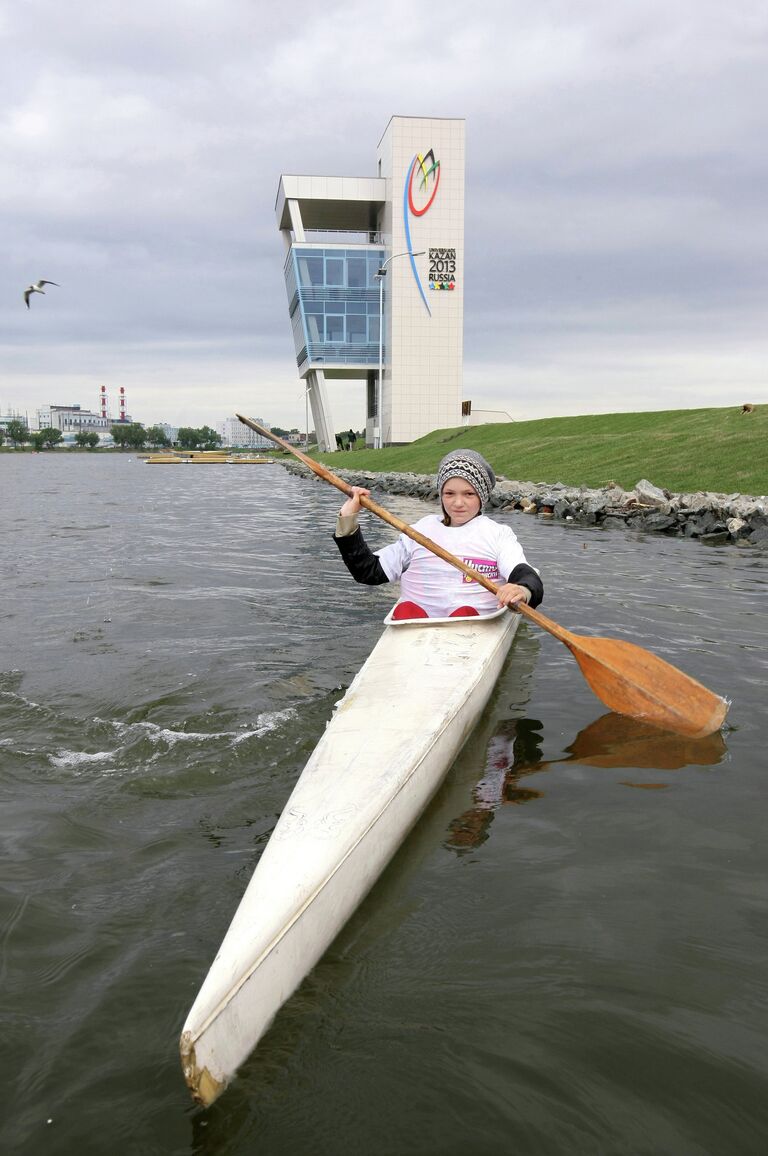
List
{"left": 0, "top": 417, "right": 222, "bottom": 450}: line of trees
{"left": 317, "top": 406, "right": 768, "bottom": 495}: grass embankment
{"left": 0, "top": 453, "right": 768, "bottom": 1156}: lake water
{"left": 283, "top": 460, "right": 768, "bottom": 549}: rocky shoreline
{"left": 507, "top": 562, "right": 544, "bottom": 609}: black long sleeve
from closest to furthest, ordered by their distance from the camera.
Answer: {"left": 0, "top": 453, "right": 768, "bottom": 1156}: lake water → {"left": 507, "top": 562, "right": 544, "bottom": 609}: black long sleeve → {"left": 283, "top": 460, "right": 768, "bottom": 549}: rocky shoreline → {"left": 317, "top": 406, "right": 768, "bottom": 495}: grass embankment → {"left": 0, "top": 417, "right": 222, "bottom": 450}: line of trees

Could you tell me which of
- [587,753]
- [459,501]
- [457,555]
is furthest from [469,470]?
Answer: [587,753]

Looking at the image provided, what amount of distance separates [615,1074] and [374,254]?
6538 cm

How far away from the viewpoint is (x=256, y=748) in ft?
16.3

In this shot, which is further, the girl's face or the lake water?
the girl's face

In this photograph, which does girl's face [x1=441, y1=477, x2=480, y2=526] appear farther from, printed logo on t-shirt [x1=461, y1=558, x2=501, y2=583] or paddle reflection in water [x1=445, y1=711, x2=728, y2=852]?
paddle reflection in water [x1=445, y1=711, x2=728, y2=852]

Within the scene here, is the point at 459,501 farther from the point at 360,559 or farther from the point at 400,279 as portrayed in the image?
the point at 400,279

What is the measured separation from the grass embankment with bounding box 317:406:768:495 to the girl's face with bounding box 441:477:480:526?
41.3 ft

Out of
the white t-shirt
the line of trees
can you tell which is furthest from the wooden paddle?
the line of trees

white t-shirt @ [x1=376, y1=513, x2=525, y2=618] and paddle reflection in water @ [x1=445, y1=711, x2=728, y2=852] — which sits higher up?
white t-shirt @ [x1=376, y1=513, x2=525, y2=618]

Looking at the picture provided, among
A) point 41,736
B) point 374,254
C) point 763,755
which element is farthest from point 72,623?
point 374,254

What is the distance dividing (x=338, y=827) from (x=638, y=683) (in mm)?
2975

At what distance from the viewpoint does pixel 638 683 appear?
5.49 meters

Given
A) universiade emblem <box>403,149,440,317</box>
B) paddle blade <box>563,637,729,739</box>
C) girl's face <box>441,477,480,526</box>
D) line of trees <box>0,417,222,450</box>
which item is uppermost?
universiade emblem <box>403,149,440,317</box>

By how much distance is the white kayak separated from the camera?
2.35 meters
